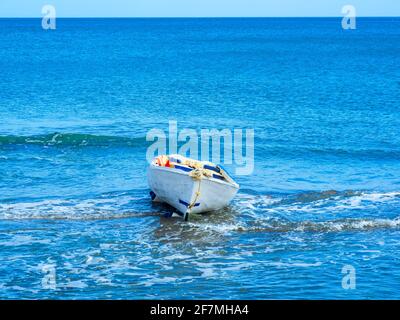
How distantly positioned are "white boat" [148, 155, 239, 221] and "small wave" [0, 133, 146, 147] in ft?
47.6

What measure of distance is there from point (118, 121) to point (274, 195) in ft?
76.3

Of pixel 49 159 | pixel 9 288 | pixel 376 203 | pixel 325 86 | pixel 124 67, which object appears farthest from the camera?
pixel 124 67

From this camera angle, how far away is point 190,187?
102 feet

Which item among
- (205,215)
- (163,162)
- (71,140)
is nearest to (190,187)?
(205,215)

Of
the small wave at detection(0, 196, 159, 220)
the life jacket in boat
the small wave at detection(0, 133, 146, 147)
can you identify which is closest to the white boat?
the life jacket in boat

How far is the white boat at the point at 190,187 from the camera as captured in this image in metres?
31.1

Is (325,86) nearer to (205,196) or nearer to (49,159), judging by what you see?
(49,159)

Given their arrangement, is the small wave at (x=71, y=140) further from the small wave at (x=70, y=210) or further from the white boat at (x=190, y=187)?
the white boat at (x=190, y=187)

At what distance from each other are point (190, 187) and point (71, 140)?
1889 cm

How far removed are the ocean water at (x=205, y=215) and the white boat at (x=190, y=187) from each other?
0.55 meters

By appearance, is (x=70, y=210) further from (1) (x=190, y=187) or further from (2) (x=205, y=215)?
(2) (x=205, y=215)

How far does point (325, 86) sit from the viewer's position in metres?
79.7

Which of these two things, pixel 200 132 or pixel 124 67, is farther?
pixel 124 67
